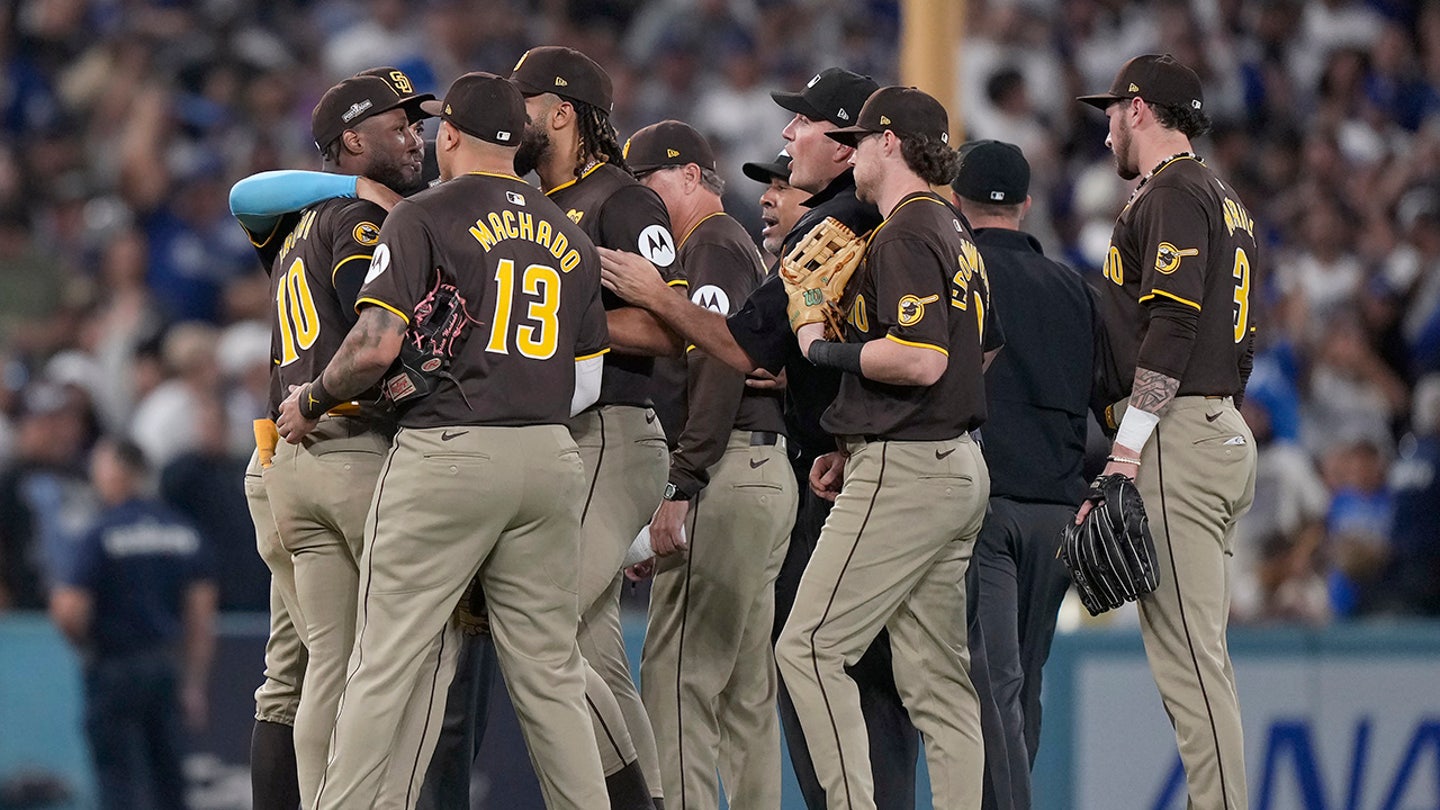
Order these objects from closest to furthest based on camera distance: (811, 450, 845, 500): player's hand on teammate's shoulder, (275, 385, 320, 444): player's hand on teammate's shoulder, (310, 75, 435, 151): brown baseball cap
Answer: (275, 385, 320, 444): player's hand on teammate's shoulder → (310, 75, 435, 151): brown baseball cap → (811, 450, 845, 500): player's hand on teammate's shoulder

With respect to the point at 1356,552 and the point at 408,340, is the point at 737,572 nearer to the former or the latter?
the point at 408,340

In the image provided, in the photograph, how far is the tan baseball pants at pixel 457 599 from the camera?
5.48 meters

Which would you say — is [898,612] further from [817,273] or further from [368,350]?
[368,350]

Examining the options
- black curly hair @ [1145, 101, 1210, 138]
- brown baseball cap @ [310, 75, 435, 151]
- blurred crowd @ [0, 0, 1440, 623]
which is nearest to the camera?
brown baseball cap @ [310, 75, 435, 151]

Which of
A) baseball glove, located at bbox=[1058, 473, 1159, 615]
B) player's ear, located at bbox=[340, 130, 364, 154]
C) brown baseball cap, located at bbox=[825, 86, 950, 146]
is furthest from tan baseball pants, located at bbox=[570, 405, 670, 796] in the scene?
baseball glove, located at bbox=[1058, 473, 1159, 615]

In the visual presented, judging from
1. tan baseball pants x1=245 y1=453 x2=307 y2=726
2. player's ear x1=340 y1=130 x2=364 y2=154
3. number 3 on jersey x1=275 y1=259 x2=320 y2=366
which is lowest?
tan baseball pants x1=245 y1=453 x2=307 y2=726

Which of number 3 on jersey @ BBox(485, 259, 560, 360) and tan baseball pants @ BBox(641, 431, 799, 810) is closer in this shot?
number 3 on jersey @ BBox(485, 259, 560, 360)

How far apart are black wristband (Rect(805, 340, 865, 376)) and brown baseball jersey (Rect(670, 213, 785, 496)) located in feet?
1.67

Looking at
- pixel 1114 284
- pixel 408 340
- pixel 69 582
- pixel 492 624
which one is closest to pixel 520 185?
pixel 408 340

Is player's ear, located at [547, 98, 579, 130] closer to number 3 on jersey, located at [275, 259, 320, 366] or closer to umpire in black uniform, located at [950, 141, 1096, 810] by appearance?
number 3 on jersey, located at [275, 259, 320, 366]

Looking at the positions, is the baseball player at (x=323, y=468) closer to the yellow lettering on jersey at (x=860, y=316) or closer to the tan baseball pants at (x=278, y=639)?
the tan baseball pants at (x=278, y=639)

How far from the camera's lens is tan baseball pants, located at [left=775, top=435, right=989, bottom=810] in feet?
19.2

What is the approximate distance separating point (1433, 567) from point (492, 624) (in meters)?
6.73

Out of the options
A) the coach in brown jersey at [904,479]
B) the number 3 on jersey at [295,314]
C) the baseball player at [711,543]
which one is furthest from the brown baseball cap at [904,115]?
the number 3 on jersey at [295,314]
